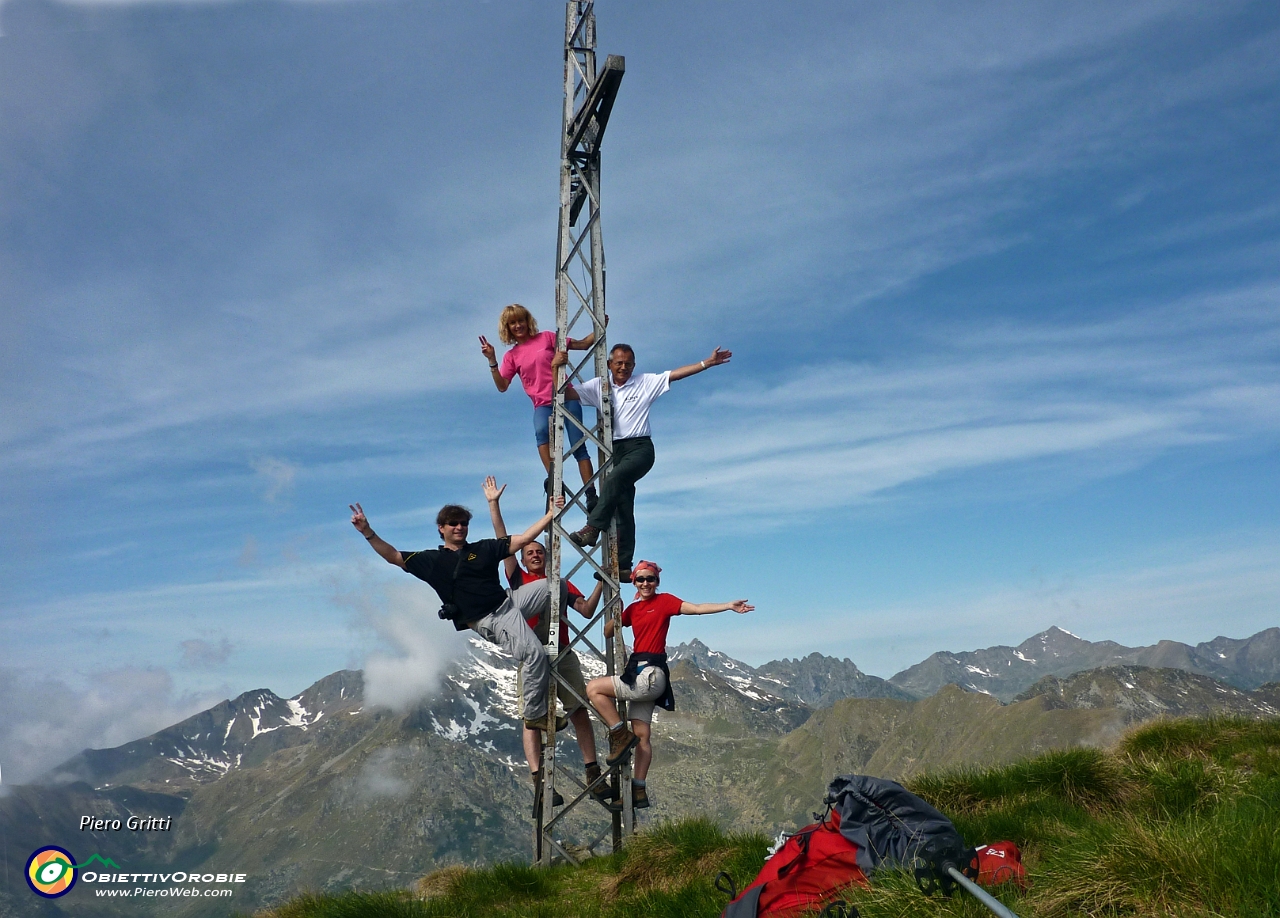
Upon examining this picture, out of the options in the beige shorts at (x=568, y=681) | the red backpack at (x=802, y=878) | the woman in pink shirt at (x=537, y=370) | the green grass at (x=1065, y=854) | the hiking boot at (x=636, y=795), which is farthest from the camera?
the woman in pink shirt at (x=537, y=370)

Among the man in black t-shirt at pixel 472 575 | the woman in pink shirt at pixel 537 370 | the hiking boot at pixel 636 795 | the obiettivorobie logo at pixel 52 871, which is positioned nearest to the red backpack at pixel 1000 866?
the hiking boot at pixel 636 795

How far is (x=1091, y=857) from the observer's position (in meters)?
5.14

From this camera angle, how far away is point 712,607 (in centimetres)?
1013

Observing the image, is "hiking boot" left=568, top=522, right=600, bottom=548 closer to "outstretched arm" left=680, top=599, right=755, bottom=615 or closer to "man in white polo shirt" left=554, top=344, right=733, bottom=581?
"man in white polo shirt" left=554, top=344, right=733, bottom=581

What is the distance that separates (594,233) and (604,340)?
5.93 feet

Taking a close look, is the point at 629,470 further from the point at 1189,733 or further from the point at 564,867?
the point at 1189,733

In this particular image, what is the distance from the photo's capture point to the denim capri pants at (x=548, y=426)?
41.4 ft

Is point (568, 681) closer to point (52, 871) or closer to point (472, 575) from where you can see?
point (472, 575)

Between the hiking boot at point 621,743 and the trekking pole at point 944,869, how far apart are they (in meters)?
5.93

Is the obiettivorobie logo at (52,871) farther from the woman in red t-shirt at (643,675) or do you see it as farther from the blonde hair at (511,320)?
the blonde hair at (511,320)

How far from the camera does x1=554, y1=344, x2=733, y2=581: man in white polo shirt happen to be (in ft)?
39.4

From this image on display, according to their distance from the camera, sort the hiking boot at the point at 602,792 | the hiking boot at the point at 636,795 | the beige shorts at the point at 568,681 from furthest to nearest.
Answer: the beige shorts at the point at 568,681
the hiking boot at the point at 602,792
the hiking boot at the point at 636,795

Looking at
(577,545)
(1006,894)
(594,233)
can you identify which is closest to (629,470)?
(577,545)

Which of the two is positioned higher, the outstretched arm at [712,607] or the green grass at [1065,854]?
the outstretched arm at [712,607]
